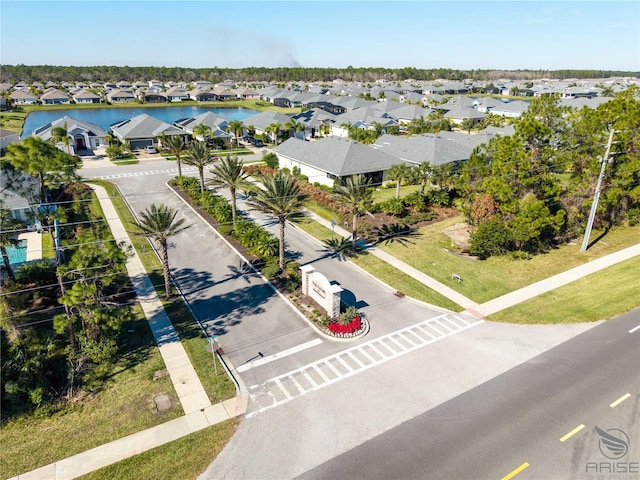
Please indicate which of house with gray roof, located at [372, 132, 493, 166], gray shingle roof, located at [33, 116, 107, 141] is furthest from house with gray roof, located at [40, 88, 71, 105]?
house with gray roof, located at [372, 132, 493, 166]

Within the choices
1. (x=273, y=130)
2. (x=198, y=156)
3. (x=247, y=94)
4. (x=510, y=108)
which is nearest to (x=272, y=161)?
(x=198, y=156)

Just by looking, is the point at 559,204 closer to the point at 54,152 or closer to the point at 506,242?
the point at 506,242

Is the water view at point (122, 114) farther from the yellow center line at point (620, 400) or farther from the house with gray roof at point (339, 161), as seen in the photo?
the yellow center line at point (620, 400)

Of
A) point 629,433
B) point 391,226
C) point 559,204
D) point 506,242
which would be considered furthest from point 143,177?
Answer: point 629,433

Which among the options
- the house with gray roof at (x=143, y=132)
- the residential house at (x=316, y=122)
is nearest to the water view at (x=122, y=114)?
the house with gray roof at (x=143, y=132)

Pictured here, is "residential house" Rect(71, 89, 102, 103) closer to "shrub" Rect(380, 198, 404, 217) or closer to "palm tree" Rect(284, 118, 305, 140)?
"palm tree" Rect(284, 118, 305, 140)
